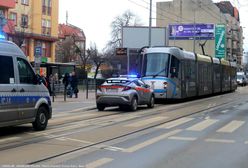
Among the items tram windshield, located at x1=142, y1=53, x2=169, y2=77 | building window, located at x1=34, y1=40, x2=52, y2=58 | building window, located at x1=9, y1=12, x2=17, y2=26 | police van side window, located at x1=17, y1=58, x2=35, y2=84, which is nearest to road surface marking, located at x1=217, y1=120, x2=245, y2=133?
police van side window, located at x1=17, y1=58, x2=35, y2=84

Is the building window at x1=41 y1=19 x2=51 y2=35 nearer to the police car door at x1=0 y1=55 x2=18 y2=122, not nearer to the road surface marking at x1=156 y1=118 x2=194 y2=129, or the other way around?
the road surface marking at x1=156 y1=118 x2=194 y2=129

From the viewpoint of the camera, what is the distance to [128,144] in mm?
10852

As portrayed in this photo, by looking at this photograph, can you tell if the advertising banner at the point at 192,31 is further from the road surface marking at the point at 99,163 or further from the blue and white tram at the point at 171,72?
the road surface marking at the point at 99,163

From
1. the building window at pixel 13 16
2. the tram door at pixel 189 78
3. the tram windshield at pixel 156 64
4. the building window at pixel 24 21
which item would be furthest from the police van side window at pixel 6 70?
the building window at pixel 13 16

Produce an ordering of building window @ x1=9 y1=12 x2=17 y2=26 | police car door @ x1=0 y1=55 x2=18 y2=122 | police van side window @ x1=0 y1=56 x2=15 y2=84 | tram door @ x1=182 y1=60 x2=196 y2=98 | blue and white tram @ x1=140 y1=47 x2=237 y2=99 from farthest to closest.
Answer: building window @ x1=9 y1=12 x2=17 y2=26 → tram door @ x1=182 y1=60 x2=196 y2=98 → blue and white tram @ x1=140 y1=47 x2=237 y2=99 → police van side window @ x1=0 y1=56 x2=15 y2=84 → police car door @ x1=0 y1=55 x2=18 y2=122

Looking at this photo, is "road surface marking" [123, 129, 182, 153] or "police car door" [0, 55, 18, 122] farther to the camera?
"police car door" [0, 55, 18, 122]

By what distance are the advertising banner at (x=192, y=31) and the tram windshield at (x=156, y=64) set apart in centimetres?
4550

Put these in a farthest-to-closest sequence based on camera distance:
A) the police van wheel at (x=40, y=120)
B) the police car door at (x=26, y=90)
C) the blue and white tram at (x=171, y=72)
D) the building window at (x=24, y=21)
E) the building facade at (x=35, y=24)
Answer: the building facade at (x=35, y=24) < the building window at (x=24, y=21) < the blue and white tram at (x=171, y=72) < the police van wheel at (x=40, y=120) < the police car door at (x=26, y=90)

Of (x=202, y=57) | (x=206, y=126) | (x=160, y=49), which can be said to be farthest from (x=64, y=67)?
(x=206, y=126)

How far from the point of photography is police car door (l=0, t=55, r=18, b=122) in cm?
1141

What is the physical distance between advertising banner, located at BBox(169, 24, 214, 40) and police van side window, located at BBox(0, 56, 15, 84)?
61843 mm

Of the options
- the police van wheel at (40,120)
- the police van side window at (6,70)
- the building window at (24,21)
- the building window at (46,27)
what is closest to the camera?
the police van side window at (6,70)

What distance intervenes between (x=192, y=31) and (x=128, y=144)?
6590 cm

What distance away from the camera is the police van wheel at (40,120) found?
13062mm
